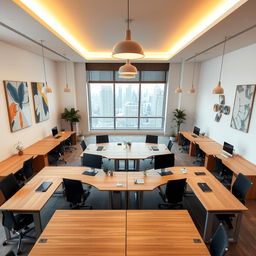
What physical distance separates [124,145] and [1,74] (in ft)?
13.9

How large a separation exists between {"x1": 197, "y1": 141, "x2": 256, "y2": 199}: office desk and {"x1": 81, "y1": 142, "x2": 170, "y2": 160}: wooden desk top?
1.45 meters

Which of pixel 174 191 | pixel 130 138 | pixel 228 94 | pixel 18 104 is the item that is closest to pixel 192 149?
pixel 228 94

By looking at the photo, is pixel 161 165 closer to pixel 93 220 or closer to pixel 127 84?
pixel 93 220

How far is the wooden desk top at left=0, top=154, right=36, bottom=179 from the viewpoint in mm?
4145

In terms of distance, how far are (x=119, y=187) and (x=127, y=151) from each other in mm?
2073

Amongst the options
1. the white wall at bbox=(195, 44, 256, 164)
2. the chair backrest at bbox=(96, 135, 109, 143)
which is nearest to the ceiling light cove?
the white wall at bbox=(195, 44, 256, 164)

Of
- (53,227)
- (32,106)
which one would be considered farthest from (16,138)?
(53,227)

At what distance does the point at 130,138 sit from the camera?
31.0ft

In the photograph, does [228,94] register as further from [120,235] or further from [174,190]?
[120,235]

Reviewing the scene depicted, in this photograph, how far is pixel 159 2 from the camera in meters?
3.17

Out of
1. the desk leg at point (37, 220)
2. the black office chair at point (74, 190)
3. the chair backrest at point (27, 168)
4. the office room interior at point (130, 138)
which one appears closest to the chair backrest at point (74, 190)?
the black office chair at point (74, 190)

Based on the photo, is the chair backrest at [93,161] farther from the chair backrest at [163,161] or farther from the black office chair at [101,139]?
the black office chair at [101,139]

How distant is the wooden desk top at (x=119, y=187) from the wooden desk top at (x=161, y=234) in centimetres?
68

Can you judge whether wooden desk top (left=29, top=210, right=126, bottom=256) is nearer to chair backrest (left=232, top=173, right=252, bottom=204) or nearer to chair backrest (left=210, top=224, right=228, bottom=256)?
chair backrest (left=210, top=224, right=228, bottom=256)
